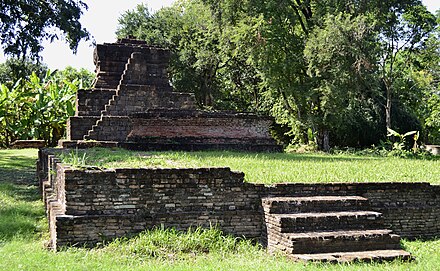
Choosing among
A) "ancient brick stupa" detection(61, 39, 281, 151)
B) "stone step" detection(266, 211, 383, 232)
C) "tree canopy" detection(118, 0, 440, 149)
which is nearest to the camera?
"stone step" detection(266, 211, 383, 232)

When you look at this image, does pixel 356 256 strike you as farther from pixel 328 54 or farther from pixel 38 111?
pixel 38 111

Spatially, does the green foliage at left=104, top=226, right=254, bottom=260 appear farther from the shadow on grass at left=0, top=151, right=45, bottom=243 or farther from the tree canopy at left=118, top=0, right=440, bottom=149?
the tree canopy at left=118, top=0, right=440, bottom=149

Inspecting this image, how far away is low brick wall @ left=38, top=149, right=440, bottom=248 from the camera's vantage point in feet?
20.3

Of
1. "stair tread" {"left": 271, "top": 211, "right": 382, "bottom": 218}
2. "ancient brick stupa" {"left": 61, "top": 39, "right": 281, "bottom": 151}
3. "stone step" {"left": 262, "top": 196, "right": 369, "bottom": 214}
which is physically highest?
"ancient brick stupa" {"left": 61, "top": 39, "right": 281, "bottom": 151}

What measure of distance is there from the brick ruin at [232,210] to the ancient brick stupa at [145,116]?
218 inches

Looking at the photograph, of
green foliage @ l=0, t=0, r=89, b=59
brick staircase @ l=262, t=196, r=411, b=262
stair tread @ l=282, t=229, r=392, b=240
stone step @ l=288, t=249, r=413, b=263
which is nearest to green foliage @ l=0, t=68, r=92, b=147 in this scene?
green foliage @ l=0, t=0, r=89, b=59

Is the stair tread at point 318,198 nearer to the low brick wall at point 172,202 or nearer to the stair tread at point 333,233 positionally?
the low brick wall at point 172,202

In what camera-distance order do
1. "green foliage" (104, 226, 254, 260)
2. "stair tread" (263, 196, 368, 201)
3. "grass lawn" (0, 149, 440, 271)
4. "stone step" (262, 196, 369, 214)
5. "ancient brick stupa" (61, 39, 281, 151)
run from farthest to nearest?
1. "ancient brick stupa" (61, 39, 281, 151)
2. "stair tread" (263, 196, 368, 201)
3. "stone step" (262, 196, 369, 214)
4. "green foliage" (104, 226, 254, 260)
5. "grass lawn" (0, 149, 440, 271)

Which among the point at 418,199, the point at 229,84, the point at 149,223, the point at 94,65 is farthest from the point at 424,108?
the point at 149,223

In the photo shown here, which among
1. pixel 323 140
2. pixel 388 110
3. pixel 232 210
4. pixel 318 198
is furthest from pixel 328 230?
pixel 388 110

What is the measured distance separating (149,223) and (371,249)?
9.01 ft

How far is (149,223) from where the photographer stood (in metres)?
6.42

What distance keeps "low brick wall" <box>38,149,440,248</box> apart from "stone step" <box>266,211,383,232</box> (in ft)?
1.63

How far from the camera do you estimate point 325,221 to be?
6.30 m
